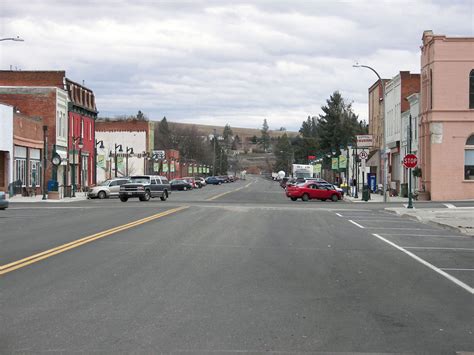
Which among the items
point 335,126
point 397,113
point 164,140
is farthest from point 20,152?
point 164,140

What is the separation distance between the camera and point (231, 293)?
10.3 metres

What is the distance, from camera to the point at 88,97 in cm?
7619

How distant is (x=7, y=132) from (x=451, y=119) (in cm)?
3217

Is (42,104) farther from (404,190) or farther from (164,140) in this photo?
(164,140)

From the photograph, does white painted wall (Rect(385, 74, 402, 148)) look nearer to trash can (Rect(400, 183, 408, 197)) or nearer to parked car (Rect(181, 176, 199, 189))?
trash can (Rect(400, 183, 408, 197))

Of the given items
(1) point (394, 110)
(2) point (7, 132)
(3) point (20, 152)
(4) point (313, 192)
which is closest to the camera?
(2) point (7, 132)

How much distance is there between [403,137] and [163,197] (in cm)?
2261

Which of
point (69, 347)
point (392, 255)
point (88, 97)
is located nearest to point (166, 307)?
point (69, 347)

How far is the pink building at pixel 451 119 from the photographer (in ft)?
153

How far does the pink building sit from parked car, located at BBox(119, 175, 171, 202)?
18758mm

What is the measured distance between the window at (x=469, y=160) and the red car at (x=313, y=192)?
985 cm

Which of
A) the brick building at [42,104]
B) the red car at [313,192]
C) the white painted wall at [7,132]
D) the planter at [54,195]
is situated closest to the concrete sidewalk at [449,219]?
the red car at [313,192]

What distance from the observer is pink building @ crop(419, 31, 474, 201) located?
4662 centimetres

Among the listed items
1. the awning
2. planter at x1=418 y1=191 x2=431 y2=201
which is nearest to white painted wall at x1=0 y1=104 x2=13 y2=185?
planter at x1=418 y1=191 x2=431 y2=201
